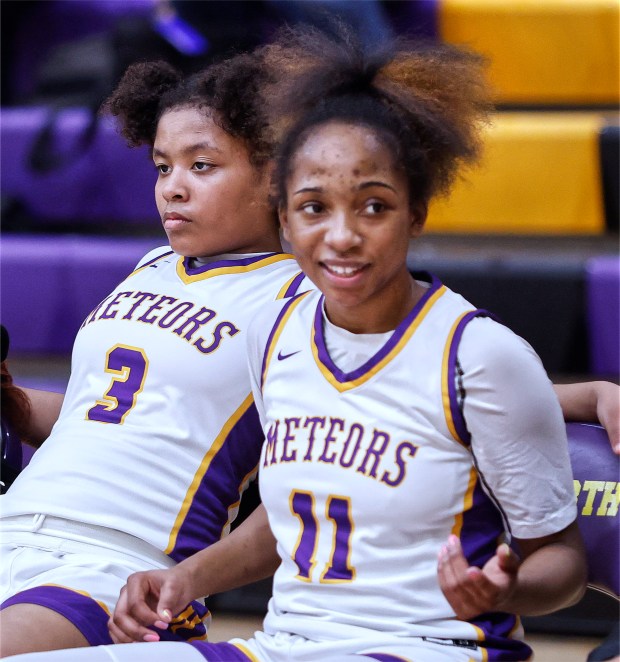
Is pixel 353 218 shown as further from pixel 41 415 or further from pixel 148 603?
pixel 41 415

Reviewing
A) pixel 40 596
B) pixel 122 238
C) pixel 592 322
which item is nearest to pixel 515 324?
pixel 592 322

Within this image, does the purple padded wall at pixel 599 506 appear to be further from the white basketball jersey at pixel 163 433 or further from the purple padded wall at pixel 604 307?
the purple padded wall at pixel 604 307

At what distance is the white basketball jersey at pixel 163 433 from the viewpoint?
147 centimetres

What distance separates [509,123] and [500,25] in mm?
479

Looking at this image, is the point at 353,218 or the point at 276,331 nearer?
the point at 353,218

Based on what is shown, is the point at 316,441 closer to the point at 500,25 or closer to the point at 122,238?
the point at 122,238

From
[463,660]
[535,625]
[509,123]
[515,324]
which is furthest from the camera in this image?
[509,123]

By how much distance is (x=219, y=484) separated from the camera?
1.50m

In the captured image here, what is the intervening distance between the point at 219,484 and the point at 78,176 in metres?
2.07

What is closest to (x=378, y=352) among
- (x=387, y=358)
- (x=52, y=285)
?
(x=387, y=358)

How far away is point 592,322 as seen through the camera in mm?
2805

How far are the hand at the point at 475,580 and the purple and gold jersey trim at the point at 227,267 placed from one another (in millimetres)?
636

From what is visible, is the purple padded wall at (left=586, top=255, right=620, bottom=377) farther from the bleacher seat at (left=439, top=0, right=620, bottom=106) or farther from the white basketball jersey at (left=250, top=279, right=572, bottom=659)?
the white basketball jersey at (left=250, top=279, right=572, bottom=659)

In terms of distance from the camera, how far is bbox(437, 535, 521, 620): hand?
1.04 metres
